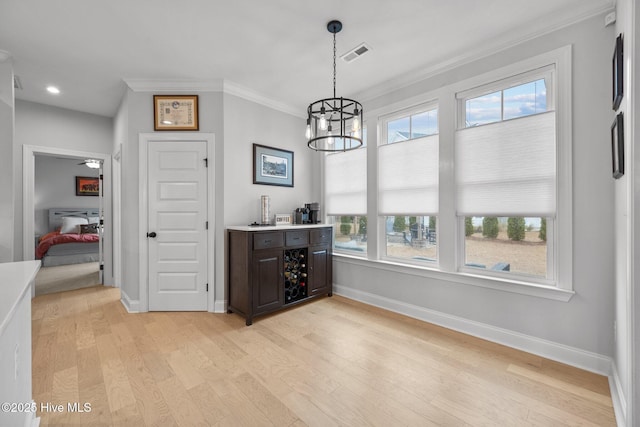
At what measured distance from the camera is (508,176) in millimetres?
2479

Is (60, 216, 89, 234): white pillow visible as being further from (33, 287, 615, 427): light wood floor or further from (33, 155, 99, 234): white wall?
(33, 287, 615, 427): light wood floor

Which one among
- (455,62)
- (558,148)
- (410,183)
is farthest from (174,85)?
(558,148)

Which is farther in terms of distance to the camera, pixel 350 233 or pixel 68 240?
pixel 68 240

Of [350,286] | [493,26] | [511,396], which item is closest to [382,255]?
[350,286]

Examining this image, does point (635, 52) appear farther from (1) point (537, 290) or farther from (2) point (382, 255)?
(2) point (382, 255)

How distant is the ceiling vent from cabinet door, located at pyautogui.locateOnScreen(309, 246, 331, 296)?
2228mm

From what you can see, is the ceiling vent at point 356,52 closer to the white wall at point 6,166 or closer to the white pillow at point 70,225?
the white wall at point 6,166

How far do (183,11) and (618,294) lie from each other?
148 inches

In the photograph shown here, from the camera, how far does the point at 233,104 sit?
3.40 metres

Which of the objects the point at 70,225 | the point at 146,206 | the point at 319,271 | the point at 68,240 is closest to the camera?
the point at 146,206

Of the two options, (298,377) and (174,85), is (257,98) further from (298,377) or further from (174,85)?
(298,377)

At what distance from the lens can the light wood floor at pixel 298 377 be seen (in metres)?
1.66

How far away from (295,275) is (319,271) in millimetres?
379

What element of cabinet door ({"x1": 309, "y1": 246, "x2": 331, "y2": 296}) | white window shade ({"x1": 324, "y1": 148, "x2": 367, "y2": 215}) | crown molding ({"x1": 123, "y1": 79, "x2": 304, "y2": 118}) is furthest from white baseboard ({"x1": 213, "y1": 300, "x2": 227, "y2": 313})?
crown molding ({"x1": 123, "y1": 79, "x2": 304, "y2": 118})
